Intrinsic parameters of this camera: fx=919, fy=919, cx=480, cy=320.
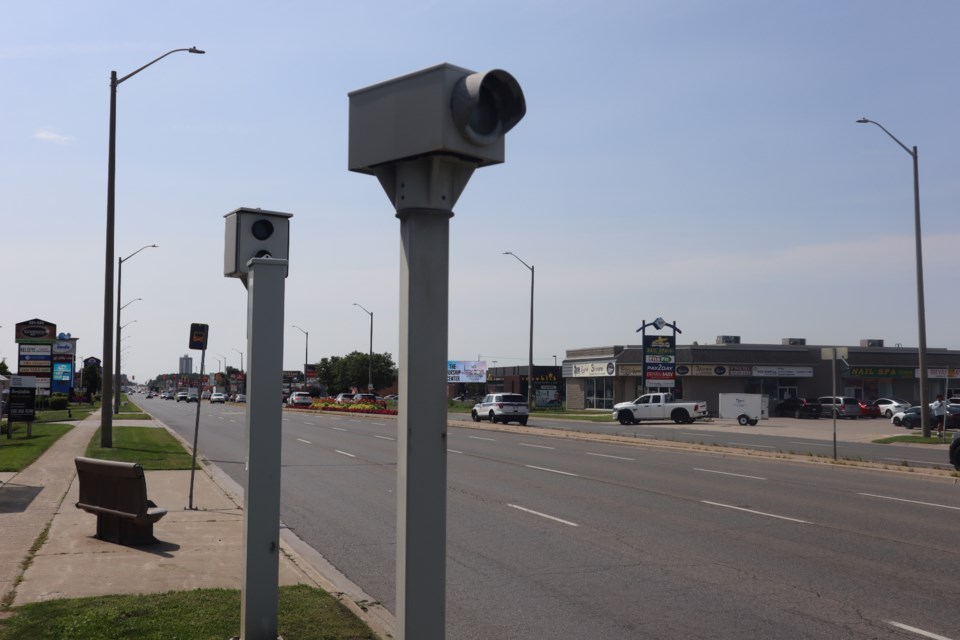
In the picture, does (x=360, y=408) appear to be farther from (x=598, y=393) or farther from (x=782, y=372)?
(x=782, y=372)

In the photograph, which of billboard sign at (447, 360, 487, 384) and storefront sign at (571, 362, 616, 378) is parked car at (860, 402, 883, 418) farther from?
billboard sign at (447, 360, 487, 384)

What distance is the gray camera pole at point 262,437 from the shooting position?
20.0 feet

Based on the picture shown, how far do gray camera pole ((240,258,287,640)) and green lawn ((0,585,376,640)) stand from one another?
2.82ft

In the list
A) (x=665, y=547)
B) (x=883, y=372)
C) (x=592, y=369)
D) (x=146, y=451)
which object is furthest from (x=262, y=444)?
(x=883, y=372)

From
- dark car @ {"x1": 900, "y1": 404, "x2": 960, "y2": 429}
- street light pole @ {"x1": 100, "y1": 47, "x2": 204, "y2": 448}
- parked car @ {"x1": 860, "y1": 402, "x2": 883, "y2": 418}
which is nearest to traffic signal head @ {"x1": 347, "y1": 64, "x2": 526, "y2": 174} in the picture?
street light pole @ {"x1": 100, "y1": 47, "x2": 204, "y2": 448}

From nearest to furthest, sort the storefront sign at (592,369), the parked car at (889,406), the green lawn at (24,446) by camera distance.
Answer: the green lawn at (24,446) < the parked car at (889,406) < the storefront sign at (592,369)

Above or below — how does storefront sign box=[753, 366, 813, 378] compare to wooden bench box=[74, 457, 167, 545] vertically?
above

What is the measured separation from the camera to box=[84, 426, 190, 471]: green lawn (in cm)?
2123

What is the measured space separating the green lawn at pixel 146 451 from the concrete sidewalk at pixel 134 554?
17.1 feet

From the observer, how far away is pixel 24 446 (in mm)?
26000

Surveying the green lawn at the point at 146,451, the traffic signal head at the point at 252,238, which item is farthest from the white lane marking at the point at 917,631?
the green lawn at the point at 146,451

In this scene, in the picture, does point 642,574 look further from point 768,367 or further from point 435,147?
point 768,367

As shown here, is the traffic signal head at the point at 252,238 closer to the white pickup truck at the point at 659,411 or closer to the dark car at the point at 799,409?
the white pickup truck at the point at 659,411

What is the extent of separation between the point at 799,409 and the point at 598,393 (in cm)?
2026
